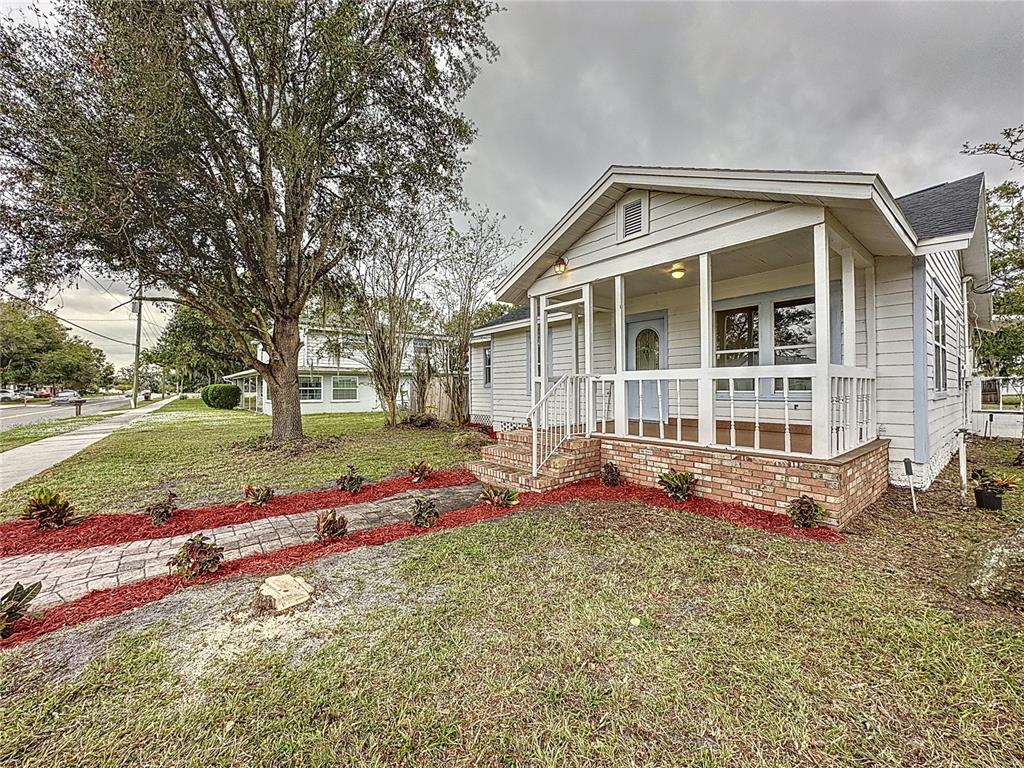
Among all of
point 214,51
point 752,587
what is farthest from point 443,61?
point 752,587

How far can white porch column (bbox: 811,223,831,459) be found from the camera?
4.20 metres

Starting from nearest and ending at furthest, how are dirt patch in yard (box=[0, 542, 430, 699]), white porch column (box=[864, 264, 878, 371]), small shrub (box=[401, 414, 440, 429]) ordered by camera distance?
dirt patch in yard (box=[0, 542, 430, 699]), white porch column (box=[864, 264, 878, 371]), small shrub (box=[401, 414, 440, 429])

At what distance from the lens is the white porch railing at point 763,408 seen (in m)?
4.43

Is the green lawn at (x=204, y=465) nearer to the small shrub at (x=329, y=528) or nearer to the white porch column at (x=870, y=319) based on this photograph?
the small shrub at (x=329, y=528)

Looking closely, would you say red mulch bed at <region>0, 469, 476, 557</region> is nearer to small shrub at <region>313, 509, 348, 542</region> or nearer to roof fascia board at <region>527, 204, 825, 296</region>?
small shrub at <region>313, 509, 348, 542</region>

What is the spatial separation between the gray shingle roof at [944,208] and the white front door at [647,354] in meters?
3.75

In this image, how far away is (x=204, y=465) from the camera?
806 centimetres

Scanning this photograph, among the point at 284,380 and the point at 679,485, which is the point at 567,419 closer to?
the point at 679,485

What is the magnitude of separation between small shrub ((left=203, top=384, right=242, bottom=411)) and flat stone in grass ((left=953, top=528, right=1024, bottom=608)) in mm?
34558

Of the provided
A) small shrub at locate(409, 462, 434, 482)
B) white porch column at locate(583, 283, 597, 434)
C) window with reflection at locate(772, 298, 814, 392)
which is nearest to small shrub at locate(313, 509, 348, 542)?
small shrub at locate(409, 462, 434, 482)

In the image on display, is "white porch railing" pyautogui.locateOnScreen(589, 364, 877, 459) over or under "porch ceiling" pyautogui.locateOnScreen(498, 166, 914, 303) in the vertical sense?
under

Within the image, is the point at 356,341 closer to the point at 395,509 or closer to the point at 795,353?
the point at 395,509

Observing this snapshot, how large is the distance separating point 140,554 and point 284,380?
6672 millimetres

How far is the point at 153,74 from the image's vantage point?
Result: 22.2 feet
